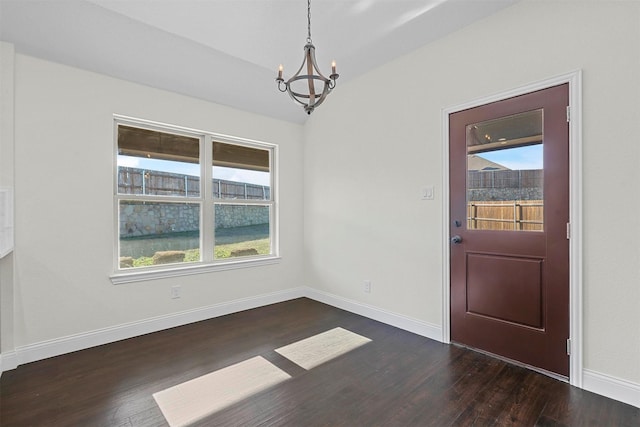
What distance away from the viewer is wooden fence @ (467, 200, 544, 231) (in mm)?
2254

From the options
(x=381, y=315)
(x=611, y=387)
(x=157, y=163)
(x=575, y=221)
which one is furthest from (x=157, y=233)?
(x=611, y=387)

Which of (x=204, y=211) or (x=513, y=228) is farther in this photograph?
(x=204, y=211)

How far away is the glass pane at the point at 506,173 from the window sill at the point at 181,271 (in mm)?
2563

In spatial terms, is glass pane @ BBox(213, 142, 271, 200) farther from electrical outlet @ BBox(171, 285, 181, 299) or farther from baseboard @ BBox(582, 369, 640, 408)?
baseboard @ BBox(582, 369, 640, 408)

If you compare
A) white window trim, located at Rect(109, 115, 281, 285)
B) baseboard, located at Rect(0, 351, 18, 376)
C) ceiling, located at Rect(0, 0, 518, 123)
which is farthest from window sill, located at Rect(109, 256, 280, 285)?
ceiling, located at Rect(0, 0, 518, 123)

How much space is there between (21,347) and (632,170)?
4.61 m

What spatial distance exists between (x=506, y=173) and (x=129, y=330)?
374cm

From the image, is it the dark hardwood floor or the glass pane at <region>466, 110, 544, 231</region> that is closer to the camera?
the dark hardwood floor

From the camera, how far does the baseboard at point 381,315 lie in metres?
2.86

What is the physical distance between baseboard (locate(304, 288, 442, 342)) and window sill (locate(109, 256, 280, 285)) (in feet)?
2.72

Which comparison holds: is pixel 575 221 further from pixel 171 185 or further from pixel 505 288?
pixel 171 185

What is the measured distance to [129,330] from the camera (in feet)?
9.55

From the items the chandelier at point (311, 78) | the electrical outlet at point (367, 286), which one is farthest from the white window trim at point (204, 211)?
the chandelier at point (311, 78)

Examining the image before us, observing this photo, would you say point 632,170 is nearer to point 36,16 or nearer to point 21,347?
point 36,16
